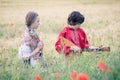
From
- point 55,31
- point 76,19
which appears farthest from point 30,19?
point 55,31

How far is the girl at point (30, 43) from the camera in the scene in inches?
104

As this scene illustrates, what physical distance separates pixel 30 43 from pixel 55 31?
1.48ft

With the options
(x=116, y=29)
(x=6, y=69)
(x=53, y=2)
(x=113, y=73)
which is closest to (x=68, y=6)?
(x=53, y=2)

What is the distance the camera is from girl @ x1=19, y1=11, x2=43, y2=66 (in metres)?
2.63

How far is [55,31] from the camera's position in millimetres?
3088

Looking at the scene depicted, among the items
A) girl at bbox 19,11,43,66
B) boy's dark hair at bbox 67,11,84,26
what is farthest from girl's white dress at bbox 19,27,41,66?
boy's dark hair at bbox 67,11,84,26

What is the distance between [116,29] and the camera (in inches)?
125

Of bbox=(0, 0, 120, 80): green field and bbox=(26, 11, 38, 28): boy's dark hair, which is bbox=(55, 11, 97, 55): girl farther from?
bbox=(26, 11, 38, 28): boy's dark hair

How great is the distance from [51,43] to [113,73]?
1.01 meters

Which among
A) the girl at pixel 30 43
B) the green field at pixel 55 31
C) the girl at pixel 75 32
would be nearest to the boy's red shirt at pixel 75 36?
the girl at pixel 75 32

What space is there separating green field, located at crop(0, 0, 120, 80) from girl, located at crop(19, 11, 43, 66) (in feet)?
0.21

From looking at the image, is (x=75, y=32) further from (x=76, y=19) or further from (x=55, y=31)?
(x=55, y=31)

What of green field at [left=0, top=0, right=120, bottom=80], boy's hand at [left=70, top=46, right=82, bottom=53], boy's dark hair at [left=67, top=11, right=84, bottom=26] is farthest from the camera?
boy's dark hair at [left=67, top=11, right=84, bottom=26]

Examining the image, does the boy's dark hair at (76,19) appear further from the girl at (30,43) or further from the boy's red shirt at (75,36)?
the girl at (30,43)
